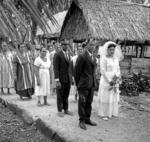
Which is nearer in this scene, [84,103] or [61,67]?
[84,103]

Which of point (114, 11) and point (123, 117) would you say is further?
point (114, 11)

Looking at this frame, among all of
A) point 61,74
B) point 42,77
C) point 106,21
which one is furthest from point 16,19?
point 106,21

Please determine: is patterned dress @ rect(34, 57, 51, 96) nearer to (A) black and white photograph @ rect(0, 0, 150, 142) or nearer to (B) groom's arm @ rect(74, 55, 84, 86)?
(A) black and white photograph @ rect(0, 0, 150, 142)

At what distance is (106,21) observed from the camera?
1076cm

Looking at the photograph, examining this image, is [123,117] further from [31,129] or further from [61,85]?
[31,129]

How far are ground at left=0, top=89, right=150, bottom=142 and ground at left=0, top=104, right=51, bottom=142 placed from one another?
0.97 ft

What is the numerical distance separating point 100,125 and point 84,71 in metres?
1.24

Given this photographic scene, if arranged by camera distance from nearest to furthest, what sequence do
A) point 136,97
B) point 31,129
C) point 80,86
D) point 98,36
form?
1. point 80,86
2. point 31,129
3. point 136,97
4. point 98,36

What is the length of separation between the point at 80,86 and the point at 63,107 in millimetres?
1271

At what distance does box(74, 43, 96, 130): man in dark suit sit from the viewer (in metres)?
4.75

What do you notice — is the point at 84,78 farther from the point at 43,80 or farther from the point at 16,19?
the point at 16,19

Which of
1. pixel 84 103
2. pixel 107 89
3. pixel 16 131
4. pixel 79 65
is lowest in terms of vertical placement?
pixel 16 131

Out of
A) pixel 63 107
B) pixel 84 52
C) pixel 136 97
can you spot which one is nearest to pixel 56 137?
pixel 63 107

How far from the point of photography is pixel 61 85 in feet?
18.2
